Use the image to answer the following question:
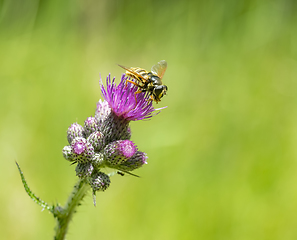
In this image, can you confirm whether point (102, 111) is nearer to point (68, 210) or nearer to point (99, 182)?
point (99, 182)

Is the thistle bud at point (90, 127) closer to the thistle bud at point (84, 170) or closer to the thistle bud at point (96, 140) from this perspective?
the thistle bud at point (96, 140)

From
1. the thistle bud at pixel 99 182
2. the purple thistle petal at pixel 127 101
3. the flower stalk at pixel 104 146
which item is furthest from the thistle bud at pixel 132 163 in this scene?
the purple thistle petal at pixel 127 101

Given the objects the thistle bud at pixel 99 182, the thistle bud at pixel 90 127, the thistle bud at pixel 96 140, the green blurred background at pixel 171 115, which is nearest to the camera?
the thistle bud at pixel 99 182

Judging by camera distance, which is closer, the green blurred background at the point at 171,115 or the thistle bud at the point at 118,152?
the thistle bud at the point at 118,152

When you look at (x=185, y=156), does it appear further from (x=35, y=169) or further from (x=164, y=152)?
(x=35, y=169)

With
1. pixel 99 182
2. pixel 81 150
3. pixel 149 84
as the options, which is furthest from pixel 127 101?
pixel 99 182

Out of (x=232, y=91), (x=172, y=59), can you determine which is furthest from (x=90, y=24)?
(x=232, y=91)

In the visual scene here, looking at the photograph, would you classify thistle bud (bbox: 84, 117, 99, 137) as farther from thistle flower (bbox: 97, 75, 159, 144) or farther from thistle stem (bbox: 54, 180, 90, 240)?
thistle stem (bbox: 54, 180, 90, 240)

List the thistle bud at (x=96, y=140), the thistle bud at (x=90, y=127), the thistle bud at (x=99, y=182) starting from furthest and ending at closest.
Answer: the thistle bud at (x=90, y=127)
the thistle bud at (x=96, y=140)
the thistle bud at (x=99, y=182)
